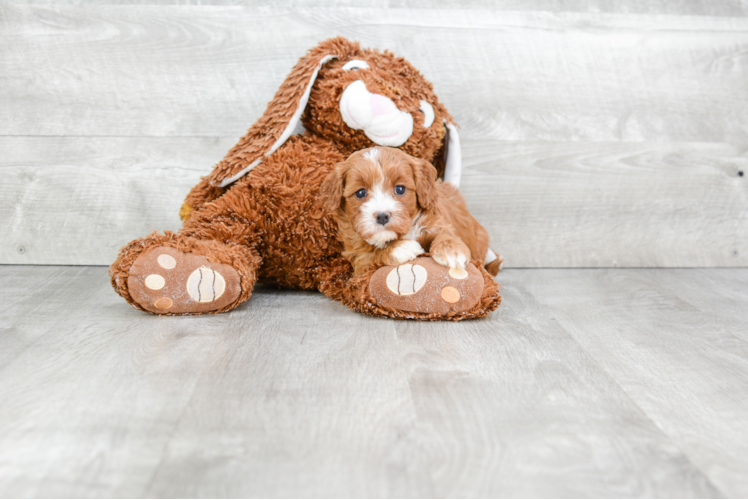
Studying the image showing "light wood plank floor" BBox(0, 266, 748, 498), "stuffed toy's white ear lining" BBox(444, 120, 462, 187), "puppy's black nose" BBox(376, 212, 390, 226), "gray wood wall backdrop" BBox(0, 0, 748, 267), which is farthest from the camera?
"gray wood wall backdrop" BBox(0, 0, 748, 267)

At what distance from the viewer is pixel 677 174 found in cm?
197

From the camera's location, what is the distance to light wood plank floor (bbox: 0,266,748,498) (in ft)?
2.40

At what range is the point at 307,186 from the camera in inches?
59.3

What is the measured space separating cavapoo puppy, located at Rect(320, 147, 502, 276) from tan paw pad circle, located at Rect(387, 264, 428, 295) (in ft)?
0.08

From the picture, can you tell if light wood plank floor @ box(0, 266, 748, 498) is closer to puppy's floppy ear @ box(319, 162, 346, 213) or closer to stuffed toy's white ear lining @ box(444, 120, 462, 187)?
puppy's floppy ear @ box(319, 162, 346, 213)

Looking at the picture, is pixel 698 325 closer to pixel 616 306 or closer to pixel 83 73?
pixel 616 306

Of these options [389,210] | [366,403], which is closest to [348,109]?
[389,210]

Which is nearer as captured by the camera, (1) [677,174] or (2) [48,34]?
(2) [48,34]

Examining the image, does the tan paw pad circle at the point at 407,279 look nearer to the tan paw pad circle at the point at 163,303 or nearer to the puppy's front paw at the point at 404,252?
the puppy's front paw at the point at 404,252

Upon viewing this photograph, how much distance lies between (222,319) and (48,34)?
1.08 meters

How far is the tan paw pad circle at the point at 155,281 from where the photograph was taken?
128 cm

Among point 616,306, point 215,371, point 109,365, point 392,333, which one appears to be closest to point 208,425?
point 215,371

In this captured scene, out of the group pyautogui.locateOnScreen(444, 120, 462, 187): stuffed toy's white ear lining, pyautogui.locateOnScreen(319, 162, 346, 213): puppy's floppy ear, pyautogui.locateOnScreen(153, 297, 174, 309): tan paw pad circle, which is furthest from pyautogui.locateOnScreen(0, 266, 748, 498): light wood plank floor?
pyautogui.locateOnScreen(444, 120, 462, 187): stuffed toy's white ear lining

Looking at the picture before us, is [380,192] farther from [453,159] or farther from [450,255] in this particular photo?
[453,159]
